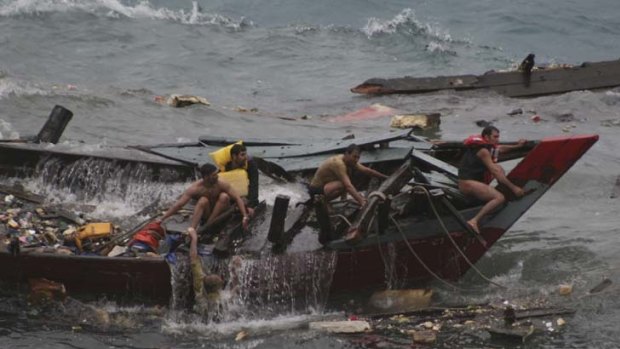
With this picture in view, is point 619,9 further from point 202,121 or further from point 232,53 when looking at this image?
point 202,121

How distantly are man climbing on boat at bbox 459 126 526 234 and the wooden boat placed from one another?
1157 cm

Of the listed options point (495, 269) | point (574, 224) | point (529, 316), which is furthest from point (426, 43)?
point (529, 316)

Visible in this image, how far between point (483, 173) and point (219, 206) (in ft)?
11.5

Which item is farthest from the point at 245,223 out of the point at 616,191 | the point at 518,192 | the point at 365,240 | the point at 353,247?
the point at 616,191

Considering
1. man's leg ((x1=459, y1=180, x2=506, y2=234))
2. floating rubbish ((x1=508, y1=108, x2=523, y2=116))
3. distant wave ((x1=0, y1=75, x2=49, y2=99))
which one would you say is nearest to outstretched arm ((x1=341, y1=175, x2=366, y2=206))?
man's leg ((x1=459, y1=180, x2=506, y2=234))

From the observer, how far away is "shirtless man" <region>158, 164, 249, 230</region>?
465 inches

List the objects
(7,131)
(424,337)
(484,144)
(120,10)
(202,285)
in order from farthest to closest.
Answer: (120,10) < (7,131) < (484,144) < (202,285) < (424,337)

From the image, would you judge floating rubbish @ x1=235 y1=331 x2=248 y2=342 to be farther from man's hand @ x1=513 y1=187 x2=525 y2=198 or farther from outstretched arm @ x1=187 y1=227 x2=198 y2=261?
man's hand @ x1=513 y1=187 x2=525 y2=198

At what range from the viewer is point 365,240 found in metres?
11.6

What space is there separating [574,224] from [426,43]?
54.5ft

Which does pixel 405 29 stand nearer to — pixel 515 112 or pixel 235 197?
pixel 515 112

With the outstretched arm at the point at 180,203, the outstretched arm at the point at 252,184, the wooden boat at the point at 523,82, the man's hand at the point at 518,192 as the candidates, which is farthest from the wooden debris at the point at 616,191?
the outstretched arm at the point at 180,203

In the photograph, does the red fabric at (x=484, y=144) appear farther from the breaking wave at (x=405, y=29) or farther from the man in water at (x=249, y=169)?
the breaking wave at (x=405, y=29)

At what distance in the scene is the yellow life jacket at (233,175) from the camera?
484 inches
